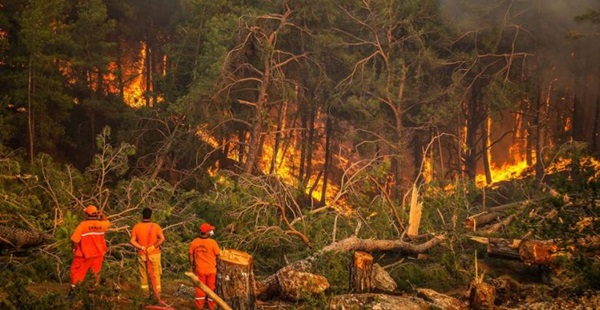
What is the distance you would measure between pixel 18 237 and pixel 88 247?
100 inches

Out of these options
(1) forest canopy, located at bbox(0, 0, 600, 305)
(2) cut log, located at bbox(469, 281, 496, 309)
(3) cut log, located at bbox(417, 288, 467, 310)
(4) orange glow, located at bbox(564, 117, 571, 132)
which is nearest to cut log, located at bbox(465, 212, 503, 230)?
(1) forest canopy, located at bbox(0, 0, 600, 305)

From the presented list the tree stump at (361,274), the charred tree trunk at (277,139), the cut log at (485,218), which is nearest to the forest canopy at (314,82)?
the charred tree trunk at (277,139)

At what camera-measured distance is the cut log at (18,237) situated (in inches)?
399

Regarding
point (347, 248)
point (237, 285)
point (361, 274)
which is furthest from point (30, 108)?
point (361, 274)

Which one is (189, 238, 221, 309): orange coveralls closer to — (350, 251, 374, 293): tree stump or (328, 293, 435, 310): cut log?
(328, 293, 435, 310): cut log

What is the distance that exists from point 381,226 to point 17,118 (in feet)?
49.6

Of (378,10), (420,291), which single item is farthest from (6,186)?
(378,10)

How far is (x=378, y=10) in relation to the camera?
73.9 feet

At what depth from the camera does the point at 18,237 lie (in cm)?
1027

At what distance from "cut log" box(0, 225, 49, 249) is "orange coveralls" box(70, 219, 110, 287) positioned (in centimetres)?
231

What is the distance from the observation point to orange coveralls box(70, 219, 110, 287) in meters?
8.50

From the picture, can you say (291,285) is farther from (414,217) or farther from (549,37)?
(549,37)

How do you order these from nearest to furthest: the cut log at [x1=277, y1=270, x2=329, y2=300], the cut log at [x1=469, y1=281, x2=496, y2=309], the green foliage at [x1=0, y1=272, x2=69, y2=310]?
the green foliage at [x1=0, y1=272, x2=69, y2=310]
the cut log at [x1=469, y1=281, x2=496, y2=309]
the cut log at [x1=277, y1=270, x2=329, y2=300]

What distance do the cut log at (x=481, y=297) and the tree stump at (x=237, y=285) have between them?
Answer: 3436 millimetres
